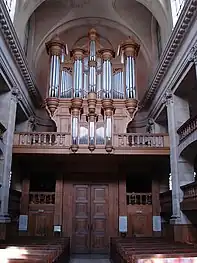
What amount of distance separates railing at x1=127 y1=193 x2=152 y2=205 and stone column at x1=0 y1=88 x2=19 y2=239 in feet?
20.8

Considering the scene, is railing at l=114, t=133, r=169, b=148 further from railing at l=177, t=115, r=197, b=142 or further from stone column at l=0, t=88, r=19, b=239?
stone column at l=0, t=88, r=19, b=239

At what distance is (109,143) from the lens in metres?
12.9

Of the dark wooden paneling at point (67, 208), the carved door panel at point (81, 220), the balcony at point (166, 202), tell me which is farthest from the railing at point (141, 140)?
the dark wooden paneling at point (67, 208)

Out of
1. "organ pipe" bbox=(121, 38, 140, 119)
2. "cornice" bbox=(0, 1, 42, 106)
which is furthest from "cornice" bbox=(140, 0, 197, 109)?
"cornice" bbox=(0, 1, 42, 106)

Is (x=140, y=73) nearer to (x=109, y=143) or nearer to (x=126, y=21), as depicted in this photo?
(x=126, y=21)

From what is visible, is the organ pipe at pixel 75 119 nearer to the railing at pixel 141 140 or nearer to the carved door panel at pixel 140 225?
the railing at pixel 141 140

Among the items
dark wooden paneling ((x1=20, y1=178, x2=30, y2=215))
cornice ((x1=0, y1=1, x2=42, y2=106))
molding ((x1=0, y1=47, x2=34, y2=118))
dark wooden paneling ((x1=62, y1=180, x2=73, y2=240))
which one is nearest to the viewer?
cornice ((x1=0, y1=1, x2=42, y2=106))

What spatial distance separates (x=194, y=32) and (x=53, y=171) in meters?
9.42

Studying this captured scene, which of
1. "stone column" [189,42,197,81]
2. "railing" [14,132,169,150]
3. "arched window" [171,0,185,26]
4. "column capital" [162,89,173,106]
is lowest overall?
"railing" [14,132,169,150]

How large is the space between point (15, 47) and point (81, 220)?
8.56m

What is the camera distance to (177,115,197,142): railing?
10781 millimetres

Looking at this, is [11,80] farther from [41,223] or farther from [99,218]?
[99,218]

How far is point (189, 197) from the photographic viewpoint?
35.8ft

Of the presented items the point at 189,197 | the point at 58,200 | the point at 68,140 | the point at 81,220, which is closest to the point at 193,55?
the point at 189,197
